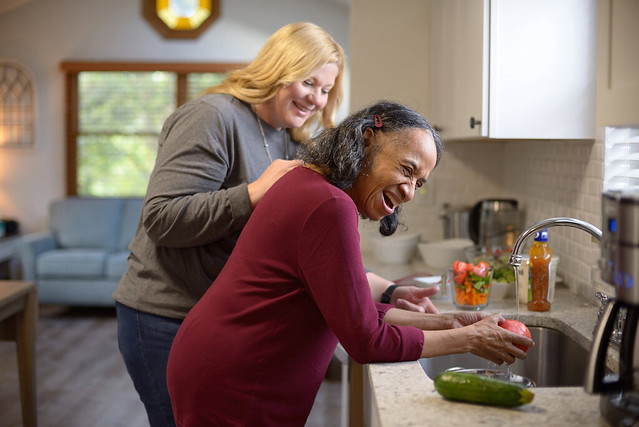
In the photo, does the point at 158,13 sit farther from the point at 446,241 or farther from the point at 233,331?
Result: the point at 233,331

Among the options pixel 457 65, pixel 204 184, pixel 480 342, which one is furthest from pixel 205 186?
pixel 457 65

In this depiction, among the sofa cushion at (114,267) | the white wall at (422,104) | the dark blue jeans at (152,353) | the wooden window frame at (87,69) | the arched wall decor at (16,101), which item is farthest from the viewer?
the arched wall decor at (16,101)

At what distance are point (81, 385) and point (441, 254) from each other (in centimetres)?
243

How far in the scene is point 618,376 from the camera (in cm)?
112

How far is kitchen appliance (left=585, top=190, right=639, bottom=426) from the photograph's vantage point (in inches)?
38.5

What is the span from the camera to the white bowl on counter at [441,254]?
9.66 feet

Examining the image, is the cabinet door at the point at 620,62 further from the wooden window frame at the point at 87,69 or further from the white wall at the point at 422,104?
the wooden window frame at the point at 87,69

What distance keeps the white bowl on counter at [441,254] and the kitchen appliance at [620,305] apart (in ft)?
5.79

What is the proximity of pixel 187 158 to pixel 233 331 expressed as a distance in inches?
Result: 21.4

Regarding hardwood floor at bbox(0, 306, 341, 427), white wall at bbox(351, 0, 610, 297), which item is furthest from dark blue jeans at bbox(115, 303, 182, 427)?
hardwood floor at bbox(0, 306, 341, 427)

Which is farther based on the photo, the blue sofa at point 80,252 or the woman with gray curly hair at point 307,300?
the blue sofa at point 80,252

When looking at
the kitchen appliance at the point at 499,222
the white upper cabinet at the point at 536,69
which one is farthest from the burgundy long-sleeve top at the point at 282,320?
the kitchen appliance at the point at 499,222

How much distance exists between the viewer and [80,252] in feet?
19.1

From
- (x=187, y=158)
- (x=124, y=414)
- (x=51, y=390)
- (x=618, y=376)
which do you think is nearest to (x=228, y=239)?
(x=187, y=158)
